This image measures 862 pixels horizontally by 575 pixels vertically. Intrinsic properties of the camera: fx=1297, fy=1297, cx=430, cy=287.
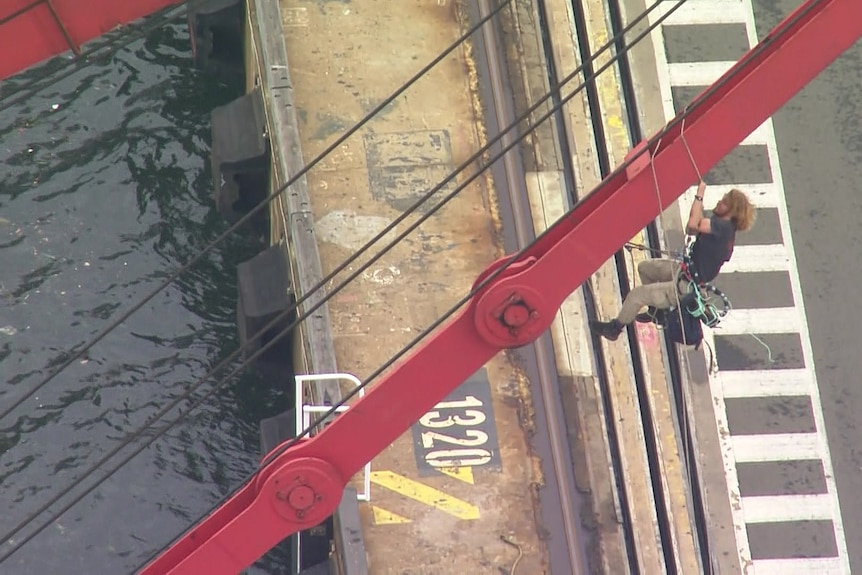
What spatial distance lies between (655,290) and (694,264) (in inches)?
31.5

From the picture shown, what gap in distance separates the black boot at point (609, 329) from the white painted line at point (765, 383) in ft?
11.9

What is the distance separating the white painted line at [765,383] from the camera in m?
20.4

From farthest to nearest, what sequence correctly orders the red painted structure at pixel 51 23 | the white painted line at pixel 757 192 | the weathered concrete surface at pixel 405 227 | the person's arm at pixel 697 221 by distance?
the white painted line at pixel 757 192 → the weathered concrete surface at pixel 405 227 → the person's arm at pixel 697 221 → the red painted structure at pixel 51 23

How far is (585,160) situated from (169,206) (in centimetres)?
731

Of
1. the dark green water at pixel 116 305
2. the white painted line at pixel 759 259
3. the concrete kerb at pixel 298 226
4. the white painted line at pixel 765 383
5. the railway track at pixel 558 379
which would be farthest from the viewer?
the white painted line at pixel 759 259

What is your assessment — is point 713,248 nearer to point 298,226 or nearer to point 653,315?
point 653,315

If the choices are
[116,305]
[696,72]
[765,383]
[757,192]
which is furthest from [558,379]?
Result: [116,305]

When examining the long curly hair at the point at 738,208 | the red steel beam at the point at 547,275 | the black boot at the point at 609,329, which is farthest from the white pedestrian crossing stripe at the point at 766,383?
the red steel beam at the point at 547,275

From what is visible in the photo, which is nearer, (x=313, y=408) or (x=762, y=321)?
(x=313, y=408)

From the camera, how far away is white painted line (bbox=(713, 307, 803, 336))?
68.2ft

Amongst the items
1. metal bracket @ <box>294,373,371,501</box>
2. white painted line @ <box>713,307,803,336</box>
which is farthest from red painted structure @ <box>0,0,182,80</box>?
white painted line @ <box>713,307,803,336</box>

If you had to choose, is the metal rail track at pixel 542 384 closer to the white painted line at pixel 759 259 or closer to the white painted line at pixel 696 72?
the white painted line at pixel 696 72

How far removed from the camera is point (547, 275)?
1241 centimetres

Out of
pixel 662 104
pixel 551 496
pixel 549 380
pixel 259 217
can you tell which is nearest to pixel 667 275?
pixel 549 380
